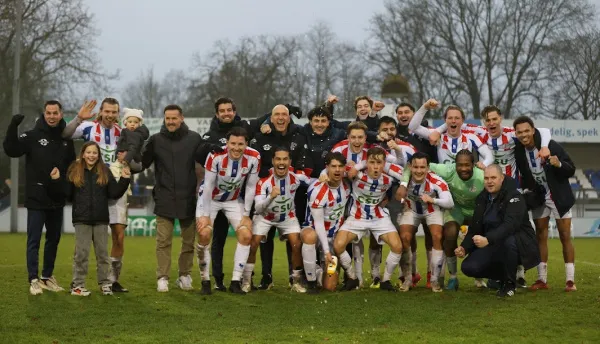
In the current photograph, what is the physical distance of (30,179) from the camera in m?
10.6

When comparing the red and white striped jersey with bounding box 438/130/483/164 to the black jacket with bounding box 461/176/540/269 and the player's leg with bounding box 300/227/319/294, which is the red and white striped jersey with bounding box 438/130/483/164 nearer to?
the black jacket with bounding box 461/176/540/269

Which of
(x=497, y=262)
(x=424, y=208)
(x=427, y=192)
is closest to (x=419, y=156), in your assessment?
(x=427, y=192)

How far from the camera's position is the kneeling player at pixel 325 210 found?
1058 centimetres

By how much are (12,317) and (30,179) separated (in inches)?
96.3

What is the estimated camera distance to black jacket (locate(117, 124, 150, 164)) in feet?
34.6

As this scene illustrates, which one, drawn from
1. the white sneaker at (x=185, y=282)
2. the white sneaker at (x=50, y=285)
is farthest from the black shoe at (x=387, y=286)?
the white sneaker at (x=50, y=285)

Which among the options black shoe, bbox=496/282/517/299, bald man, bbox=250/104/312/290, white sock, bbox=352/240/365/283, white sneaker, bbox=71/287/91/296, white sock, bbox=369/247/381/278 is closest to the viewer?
black shoe, bbox=496/282/517/299

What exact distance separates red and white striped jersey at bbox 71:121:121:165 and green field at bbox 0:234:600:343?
5.20 feet

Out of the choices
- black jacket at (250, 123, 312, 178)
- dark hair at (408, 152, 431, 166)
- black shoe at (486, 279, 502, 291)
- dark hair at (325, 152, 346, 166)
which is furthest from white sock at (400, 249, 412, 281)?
black jacket at (250, 123, 312, 178)

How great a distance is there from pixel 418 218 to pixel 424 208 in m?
0.19

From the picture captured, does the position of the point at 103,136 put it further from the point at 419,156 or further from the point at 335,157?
the point at 419,156

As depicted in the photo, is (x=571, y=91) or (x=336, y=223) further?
(x=571, y=91)

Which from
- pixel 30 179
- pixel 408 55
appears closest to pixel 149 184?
pixel 408 55

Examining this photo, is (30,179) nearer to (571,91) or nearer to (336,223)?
(336,223)
